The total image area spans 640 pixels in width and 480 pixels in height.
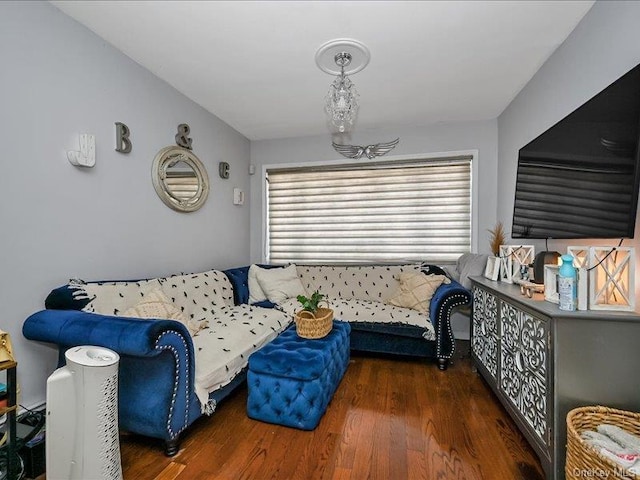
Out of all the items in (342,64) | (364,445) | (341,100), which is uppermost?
(342,64)

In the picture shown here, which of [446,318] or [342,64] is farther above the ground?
[342,64]

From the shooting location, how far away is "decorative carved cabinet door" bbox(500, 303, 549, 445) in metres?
1.37

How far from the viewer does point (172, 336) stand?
1.40 meters

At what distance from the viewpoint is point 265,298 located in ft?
10.3

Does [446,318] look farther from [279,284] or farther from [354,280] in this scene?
[279,284]

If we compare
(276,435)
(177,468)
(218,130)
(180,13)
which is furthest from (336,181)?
(177,468)

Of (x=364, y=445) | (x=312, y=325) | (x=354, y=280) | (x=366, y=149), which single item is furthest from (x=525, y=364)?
(x=366, y=149)

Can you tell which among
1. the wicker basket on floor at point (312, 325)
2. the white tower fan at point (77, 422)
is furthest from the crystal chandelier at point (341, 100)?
the white tower fan at point (77, 422)

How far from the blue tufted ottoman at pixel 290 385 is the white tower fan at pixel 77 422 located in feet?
2.49

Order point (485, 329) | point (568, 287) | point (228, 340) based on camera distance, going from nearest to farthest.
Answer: point (568, 287) < point (228, 340) < point (485, 329)

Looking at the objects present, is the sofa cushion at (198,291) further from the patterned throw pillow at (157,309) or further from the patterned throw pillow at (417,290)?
the patterned throw pillow at (417,290)

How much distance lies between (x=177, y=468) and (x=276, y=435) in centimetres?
52

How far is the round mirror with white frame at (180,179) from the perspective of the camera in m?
2.46

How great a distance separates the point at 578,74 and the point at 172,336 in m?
2.79
